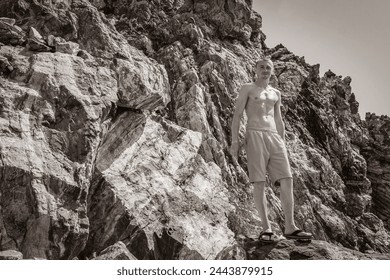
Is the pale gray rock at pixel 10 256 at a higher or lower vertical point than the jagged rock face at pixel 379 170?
lower

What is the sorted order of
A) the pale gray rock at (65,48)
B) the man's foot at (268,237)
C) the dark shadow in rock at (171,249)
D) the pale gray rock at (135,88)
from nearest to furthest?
1. the man's foot at (268,237)
2. the dark shadow in rock at (171,249)
3. the pale gray rock at (65,48)
4. the pale gray rock at (135,88)

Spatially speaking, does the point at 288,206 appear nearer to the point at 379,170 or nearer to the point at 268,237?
the point at 268,237

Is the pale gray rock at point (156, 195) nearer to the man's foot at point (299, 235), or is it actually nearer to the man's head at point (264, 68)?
the man's foot at point (299, 235)

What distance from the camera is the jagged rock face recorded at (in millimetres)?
24656

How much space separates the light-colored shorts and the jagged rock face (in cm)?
1965

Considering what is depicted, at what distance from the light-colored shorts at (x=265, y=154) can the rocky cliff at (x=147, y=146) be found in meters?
1.31

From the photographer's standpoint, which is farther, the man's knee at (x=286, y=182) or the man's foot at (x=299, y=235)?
the man's knee at (x=286, y=182)

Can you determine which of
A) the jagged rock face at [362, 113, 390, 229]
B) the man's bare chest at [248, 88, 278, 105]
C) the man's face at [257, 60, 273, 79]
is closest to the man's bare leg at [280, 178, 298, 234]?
the man's bare chest at [248, 88, 278, 105]

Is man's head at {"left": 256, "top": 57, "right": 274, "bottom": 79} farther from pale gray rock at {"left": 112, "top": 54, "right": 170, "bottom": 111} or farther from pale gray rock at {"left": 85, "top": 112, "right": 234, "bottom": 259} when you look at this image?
pale gray rock at {"left": 112, "top": 54, "right": 170, "bottom": 111}

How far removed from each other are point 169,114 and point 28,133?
8.56 m

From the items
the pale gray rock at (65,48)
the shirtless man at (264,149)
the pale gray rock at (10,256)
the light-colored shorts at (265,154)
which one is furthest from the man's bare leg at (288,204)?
the pale gray rock at (65,48)

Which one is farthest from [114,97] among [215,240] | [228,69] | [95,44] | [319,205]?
[319,205]

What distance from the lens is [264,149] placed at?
743cm

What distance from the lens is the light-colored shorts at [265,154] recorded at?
733 centimetres
